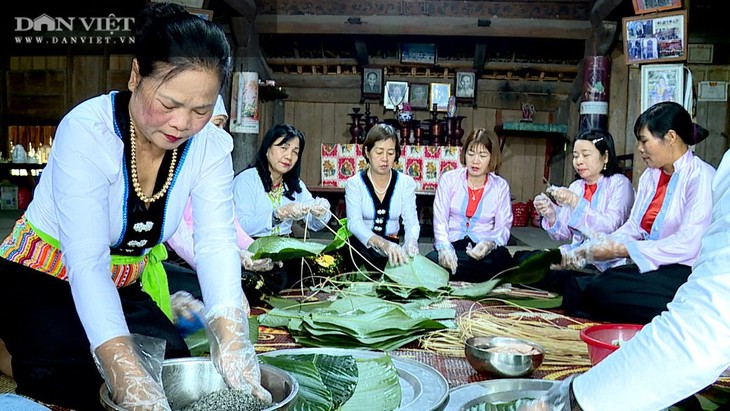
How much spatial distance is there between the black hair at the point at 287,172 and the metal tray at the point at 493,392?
7.53 ft

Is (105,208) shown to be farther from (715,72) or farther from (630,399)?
(715,72)

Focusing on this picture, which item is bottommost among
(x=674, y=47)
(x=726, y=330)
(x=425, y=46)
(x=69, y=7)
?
(x=726, y=330)

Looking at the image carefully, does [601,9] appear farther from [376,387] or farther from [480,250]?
[376,387]

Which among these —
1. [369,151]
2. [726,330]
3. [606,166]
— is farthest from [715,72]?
[726,330]

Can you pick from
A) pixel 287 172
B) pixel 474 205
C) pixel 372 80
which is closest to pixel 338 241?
pixel 287 172

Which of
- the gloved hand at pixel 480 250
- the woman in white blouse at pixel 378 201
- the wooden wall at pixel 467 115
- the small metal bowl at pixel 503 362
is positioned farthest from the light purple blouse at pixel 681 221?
the wooden wall at pixel 467 115

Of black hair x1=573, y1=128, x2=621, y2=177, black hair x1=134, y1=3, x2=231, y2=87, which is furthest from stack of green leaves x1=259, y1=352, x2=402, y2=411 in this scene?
black hair x1=573, y1=128, x2=621, y2=177

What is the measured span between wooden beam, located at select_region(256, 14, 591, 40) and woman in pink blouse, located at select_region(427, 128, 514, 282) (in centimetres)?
363

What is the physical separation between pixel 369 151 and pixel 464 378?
7.38 feet

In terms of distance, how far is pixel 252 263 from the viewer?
278 centimetres

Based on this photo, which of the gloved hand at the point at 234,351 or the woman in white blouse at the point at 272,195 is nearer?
the gloved hand at the point at 234,351

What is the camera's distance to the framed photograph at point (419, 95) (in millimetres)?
8273

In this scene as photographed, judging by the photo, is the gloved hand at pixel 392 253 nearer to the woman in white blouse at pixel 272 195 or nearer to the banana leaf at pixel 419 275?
the banana leaf at pixel 419 275

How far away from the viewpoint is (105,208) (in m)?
1.35
